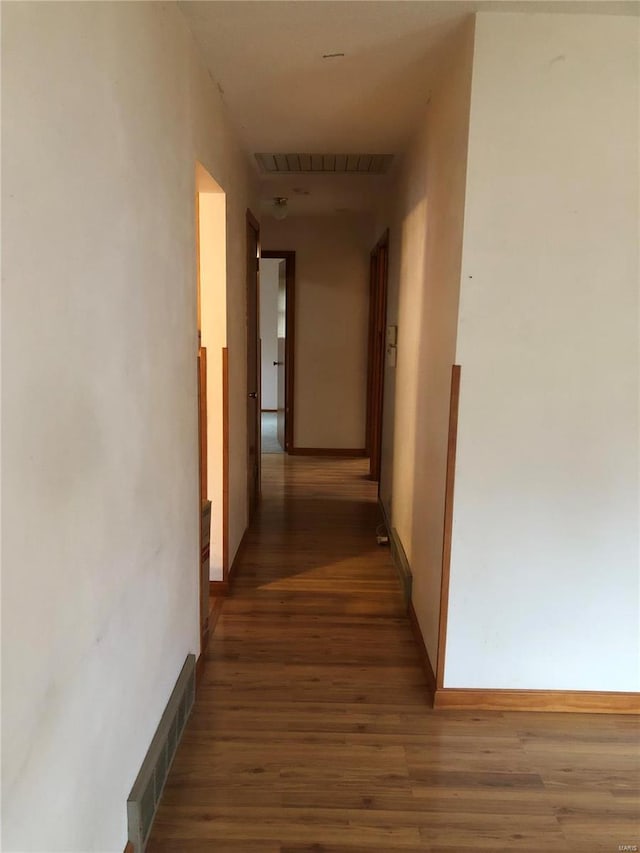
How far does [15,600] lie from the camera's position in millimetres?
989

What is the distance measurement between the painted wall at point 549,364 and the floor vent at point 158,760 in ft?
3.17

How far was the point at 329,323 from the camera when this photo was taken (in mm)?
6340

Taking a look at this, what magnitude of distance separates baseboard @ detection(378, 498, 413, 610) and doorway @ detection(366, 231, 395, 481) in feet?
3.90

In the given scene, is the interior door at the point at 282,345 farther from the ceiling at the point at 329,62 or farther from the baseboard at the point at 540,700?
the baseboard at the point at 540,700

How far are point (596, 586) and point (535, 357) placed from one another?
0.88 metres

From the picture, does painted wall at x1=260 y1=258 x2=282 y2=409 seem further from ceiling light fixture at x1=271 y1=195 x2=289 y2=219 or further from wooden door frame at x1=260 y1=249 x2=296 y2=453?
ceiling light fixture at x1=271 y1=195 x2=289 y2=219

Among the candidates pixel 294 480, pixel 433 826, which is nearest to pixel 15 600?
pixel 433 826

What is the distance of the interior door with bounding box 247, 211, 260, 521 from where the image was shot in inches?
156

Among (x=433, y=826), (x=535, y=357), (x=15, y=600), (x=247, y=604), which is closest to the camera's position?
(x=15, y=600)

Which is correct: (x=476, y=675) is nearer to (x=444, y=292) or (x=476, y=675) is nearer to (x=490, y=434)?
(x=490, y=434)

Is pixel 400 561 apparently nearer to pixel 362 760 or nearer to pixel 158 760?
pixel 362 760

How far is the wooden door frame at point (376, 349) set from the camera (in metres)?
4.96

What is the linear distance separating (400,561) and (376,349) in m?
2.72

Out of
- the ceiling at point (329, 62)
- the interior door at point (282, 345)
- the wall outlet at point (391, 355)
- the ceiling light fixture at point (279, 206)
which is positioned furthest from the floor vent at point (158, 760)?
the interior door at point (282, 345)
